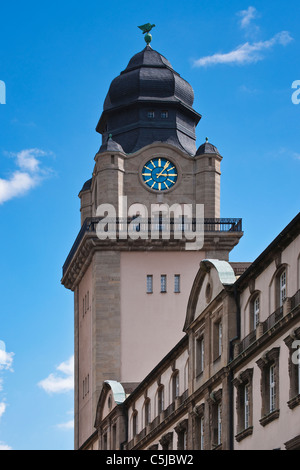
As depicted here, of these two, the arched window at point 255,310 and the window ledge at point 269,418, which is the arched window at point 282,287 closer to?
the arched window at point 255,310

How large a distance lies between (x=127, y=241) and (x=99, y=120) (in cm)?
1376

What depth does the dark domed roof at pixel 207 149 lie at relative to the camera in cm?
11275

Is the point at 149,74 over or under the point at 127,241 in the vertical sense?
over

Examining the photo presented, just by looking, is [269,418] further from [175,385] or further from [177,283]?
[177,283]

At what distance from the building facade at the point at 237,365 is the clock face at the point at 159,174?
30721 millimetres

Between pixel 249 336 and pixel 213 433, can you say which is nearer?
pixel 249 336

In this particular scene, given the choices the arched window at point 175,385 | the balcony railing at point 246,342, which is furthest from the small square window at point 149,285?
the balcony railing at point 246,342

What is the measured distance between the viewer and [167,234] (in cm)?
10869

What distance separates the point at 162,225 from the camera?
10956 cm

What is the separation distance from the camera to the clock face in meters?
113

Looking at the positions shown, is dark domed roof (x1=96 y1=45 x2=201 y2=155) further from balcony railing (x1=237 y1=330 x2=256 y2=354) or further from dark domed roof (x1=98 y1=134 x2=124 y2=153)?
balcony railing (x1=237 y1=330 x2=256 y2=354)

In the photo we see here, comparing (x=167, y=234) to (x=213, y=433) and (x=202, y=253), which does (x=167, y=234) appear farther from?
(x=213, y=433)
